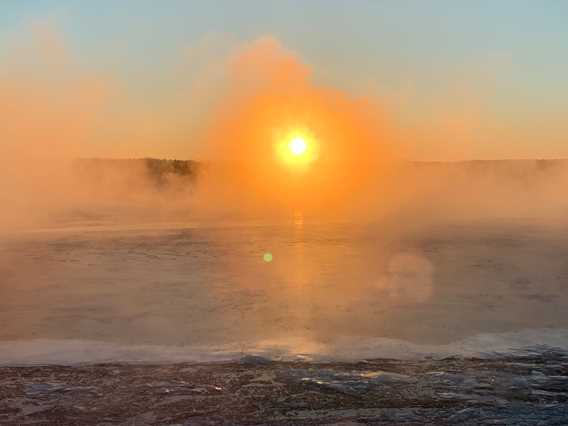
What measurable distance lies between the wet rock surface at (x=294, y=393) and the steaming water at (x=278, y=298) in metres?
0.41

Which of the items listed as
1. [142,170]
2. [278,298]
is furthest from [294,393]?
[142,170]

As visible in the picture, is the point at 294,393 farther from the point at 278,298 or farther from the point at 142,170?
the point at 142,170

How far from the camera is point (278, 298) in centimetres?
826

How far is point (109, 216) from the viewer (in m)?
23.3

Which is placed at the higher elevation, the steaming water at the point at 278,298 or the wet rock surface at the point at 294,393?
the steaming water at the point at 278,298

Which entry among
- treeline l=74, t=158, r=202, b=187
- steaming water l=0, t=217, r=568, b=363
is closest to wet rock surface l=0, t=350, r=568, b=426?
steaming water l=0, t=217, r=568, b=363

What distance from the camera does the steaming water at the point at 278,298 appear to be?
609 centimetres

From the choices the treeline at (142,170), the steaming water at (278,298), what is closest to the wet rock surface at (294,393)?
the steaming water at (278,298)

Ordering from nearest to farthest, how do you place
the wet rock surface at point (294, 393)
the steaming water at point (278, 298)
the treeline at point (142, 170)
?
the wet rock surface at point (294, 393) → the steaming water at point (278, 298) → the treeline at point (142, 170)

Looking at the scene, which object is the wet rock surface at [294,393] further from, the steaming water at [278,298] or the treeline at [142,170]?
the treeline at [142,170]

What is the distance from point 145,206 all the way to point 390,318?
23244 mm

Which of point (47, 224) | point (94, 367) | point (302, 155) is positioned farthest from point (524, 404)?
point (302, 155)

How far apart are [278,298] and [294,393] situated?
3583mm

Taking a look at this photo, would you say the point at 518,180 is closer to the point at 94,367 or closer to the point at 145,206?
the point at 145,206
